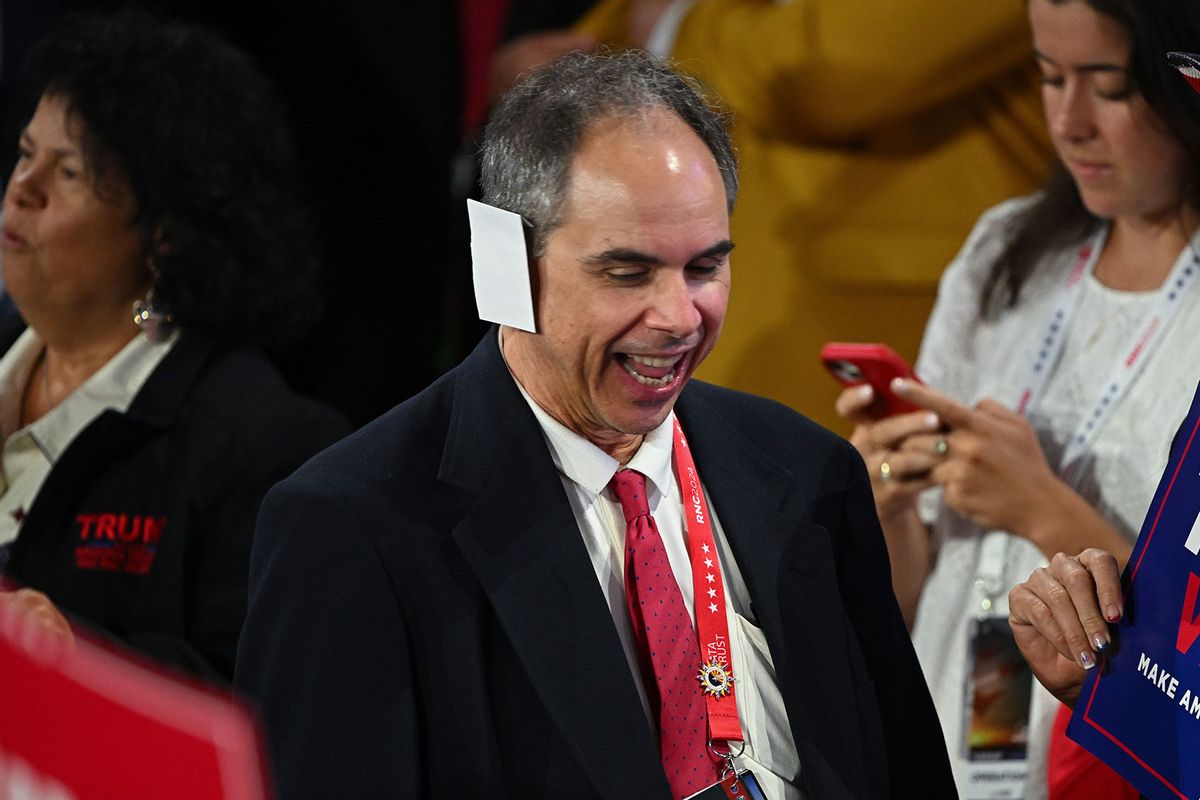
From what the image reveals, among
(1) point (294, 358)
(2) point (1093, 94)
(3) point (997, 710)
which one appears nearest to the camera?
(2) point (1093, 94)

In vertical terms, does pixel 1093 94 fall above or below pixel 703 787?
above

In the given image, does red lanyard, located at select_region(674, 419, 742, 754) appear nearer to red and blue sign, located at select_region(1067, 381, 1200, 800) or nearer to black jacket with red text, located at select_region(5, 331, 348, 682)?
red and blue sign, located at select_region(1067, 381, 1200, 800)

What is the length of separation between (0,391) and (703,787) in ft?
5.28

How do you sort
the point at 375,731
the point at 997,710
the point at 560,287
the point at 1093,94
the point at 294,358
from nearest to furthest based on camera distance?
1. the point at 375,731
2. the point at 560,287
3. the point at 1093,94
4. the point at 997,710
5. the point at 294,358

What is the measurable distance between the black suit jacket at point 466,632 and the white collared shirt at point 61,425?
99 centimetres

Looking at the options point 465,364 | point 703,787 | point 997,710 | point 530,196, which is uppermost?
point 530,196

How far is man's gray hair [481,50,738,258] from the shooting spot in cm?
181

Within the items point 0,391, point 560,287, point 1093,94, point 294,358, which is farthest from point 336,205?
point 560,287

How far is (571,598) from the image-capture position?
5.86ft

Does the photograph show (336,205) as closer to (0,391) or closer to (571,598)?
(0,391)

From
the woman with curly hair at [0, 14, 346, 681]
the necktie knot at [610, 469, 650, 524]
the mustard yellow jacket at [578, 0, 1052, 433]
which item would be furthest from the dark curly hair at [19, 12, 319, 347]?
the necktie knot at [610, 469, 650, 524]

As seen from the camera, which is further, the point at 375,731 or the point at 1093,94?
the point at 1093,94

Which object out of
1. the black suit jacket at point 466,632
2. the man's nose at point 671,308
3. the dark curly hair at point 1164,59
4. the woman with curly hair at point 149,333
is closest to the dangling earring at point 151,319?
the woman with curly hair at point 149,333

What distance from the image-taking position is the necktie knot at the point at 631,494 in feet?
6.26
